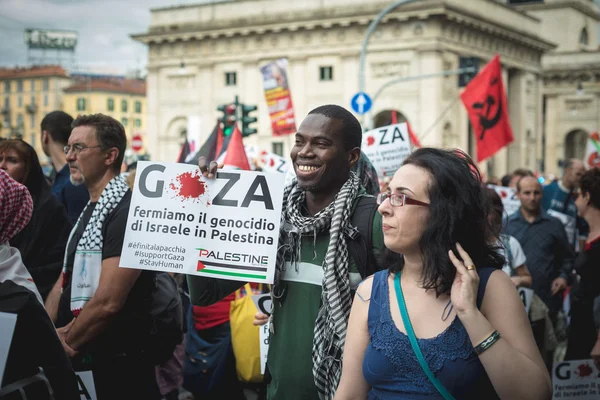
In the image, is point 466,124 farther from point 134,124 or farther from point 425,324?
point 134,124

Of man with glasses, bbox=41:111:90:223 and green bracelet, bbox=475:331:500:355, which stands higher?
man with glasses, bbox=41:111:90:223

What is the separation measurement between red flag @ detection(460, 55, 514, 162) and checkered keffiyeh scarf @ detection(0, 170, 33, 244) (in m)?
9.63

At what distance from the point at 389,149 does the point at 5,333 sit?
715 centimetres

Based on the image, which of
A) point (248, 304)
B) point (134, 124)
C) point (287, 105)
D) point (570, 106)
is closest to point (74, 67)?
point (134, 124)

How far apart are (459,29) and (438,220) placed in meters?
41.1

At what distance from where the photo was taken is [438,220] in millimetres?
3002

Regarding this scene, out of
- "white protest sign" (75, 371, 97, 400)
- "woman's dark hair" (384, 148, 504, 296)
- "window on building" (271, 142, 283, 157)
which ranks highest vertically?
"window on building" (271, 142, 283, 157)

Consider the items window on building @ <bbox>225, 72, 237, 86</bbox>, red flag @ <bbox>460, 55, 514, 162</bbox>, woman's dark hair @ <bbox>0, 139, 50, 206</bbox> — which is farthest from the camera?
window on building @ <bbox>225, 72, 237, 86</bbox>

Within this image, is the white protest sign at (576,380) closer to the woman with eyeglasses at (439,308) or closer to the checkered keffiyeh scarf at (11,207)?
the woman with eyeglasses at (439,308)

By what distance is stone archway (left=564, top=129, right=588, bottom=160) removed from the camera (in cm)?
6291

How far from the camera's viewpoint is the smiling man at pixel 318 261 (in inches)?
139

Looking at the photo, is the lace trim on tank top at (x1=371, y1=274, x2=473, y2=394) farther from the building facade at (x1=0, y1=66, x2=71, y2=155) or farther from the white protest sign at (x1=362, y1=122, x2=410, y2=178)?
the building facade at (x1=0, y1=66, x2=71, y2=155)

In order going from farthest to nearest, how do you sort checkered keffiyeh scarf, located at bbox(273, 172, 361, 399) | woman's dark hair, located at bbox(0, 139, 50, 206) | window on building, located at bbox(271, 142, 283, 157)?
window on building, located at bbox(271, 142, 283, 157)
woman's dark hair, located at bbox(0, 139, 50, 206)
checkered keffiyeh scarf, located at bbox(273, 172, 361, 399)

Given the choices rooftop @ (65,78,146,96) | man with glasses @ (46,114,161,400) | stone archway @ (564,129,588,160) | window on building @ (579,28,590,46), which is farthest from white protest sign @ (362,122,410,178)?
rooftop @ (65,78,146,96)
